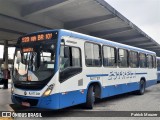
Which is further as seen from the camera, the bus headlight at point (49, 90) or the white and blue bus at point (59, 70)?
the white and blue bus at point (59, 70)

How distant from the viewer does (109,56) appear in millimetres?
11961

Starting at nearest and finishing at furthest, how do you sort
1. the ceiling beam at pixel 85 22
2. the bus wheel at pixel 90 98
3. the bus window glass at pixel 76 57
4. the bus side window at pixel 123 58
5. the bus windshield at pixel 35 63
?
the bus windshield at pixel 35 63 < the bus window glass at pixel 76 57 < the bus wheel at pixel 90 98 < the bus side window at pixel 123 58 < the ceiling beam at pixel 85 22

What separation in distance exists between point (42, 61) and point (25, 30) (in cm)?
1602

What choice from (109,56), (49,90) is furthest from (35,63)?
(109,56)

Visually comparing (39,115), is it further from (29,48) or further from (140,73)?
(140,73)

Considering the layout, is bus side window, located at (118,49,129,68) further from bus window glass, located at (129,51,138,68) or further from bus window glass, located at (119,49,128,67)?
bus window glass, located at (129,51,138,68)

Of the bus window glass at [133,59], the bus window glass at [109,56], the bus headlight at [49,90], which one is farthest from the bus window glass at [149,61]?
the bus headlight at [49,90]

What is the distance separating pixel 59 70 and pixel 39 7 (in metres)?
9.41

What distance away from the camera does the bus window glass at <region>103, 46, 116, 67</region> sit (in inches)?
455

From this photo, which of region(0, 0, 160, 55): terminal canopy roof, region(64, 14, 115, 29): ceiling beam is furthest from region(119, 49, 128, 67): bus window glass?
region(64, 14, 115, 29): ceiling beam

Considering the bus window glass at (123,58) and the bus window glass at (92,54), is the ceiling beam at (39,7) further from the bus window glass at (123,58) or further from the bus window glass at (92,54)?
the bus window glass at (92,54)

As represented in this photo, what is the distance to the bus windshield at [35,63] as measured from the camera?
27.8 ft

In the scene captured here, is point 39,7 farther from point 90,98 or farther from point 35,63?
point 35,63

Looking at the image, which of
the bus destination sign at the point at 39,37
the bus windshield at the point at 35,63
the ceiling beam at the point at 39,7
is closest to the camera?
the bus windshield at the point at 35,63
